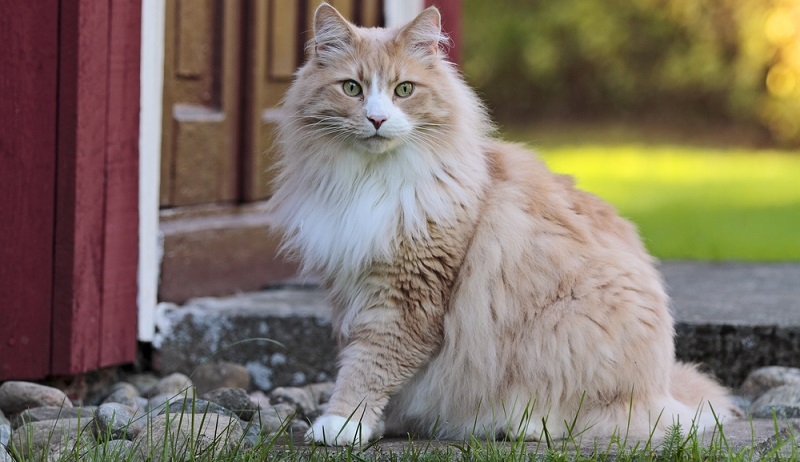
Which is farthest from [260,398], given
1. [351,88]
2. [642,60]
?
[642,60]

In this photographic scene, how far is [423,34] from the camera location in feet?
9.52

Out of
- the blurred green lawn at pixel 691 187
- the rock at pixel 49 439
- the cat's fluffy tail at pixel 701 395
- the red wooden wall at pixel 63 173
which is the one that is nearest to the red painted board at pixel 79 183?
the red wooden wall at pixel 63 173

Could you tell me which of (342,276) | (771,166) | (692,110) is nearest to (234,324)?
(342,276)

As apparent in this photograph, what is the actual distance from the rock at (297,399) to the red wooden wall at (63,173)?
64 cm

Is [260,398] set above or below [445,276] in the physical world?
below

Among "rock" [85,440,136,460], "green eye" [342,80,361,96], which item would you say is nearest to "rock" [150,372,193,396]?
"rock" [85,440,136,460]

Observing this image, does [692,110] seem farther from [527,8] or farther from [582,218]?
[582,218]

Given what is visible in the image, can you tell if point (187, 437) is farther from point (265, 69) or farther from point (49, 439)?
point (265, 69)

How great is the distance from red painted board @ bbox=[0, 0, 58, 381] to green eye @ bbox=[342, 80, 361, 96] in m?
1.14

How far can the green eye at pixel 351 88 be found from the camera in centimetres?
284

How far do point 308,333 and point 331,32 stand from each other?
5.03ft

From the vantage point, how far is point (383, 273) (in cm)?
284

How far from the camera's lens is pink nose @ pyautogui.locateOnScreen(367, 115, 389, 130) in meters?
2.74

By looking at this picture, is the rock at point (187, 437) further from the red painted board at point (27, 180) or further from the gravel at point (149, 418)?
the red painted board at point (27, 180)
